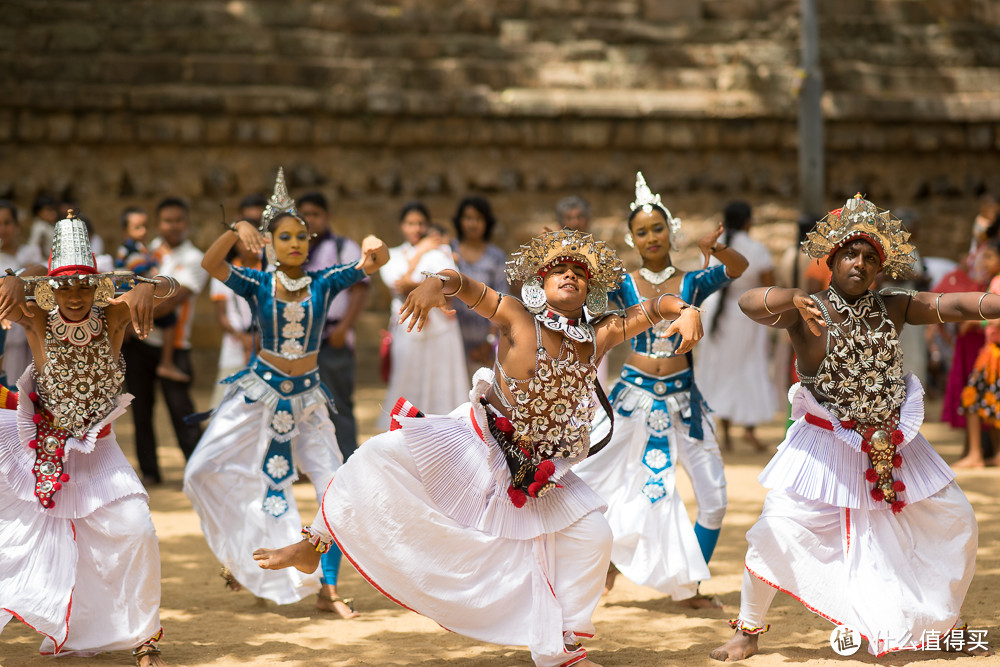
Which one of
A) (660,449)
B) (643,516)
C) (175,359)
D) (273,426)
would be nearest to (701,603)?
(643,516)

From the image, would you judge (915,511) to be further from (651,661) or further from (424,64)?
(424,64)

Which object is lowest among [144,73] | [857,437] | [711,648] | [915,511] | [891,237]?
[711,648]

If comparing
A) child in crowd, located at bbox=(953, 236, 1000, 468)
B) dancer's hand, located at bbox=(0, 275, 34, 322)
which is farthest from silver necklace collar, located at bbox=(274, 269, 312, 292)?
child in crowd, located at bbox=(953, 236, 1000, 468)

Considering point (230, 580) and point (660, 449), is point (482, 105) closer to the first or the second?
point (660, 449)

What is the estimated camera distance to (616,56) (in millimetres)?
14523

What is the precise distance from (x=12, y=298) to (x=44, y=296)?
0.58ft

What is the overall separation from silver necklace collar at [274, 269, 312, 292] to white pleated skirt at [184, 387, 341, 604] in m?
0.60

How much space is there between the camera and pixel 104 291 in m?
5.27

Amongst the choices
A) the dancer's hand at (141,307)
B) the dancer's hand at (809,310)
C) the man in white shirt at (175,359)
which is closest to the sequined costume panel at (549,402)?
the dancer's hand at (809,310)

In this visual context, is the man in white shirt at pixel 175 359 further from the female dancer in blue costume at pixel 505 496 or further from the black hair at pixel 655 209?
the female dancer in blue costume at pixel 505 496

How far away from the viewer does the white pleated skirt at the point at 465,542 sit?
4.85 meters

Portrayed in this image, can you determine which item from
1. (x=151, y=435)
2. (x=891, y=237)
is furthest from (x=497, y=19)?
(x=891, y=237)

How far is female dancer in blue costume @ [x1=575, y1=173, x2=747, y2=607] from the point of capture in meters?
5.95

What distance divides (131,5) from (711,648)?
11.5 m
